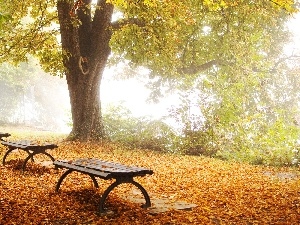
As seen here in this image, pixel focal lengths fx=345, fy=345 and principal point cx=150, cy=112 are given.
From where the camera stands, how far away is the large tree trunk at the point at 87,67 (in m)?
14.4

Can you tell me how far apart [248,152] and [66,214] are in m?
8.30

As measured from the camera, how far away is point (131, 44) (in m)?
15.6

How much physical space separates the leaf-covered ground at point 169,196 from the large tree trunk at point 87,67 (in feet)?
16.8

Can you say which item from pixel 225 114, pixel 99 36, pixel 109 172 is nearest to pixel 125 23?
pixel 99 36

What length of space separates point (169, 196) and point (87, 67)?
9.33 m

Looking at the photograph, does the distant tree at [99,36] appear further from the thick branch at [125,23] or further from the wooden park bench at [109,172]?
the wooden park bench at [109,172]

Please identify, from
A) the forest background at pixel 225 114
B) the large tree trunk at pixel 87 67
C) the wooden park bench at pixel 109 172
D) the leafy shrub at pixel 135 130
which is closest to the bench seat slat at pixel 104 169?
the wooden park bench at pixel 109 172

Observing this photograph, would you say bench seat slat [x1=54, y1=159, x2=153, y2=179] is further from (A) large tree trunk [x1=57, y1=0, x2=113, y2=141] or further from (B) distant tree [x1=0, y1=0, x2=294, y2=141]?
(A) large tree trunk [x1=57, y1=0, x2=113, y2=141]

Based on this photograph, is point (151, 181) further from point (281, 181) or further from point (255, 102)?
point (255, 102)

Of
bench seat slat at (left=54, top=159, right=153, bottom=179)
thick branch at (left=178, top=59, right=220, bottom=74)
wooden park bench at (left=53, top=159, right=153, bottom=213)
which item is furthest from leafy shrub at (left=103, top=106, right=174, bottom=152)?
wooden park bench at (left=53, top=159, right=153, bottom=213)

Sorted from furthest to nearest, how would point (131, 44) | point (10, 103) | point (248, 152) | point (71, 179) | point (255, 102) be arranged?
1. point (10, 103)
2. point (255, 102)
3. point (131, 44)
4. point (248, 152)
5. point (71, 179)

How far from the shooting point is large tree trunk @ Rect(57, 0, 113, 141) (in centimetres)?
1439

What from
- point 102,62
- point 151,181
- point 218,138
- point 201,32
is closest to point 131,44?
point 102,62

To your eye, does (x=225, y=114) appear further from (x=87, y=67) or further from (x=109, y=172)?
(x=109, y=172)
